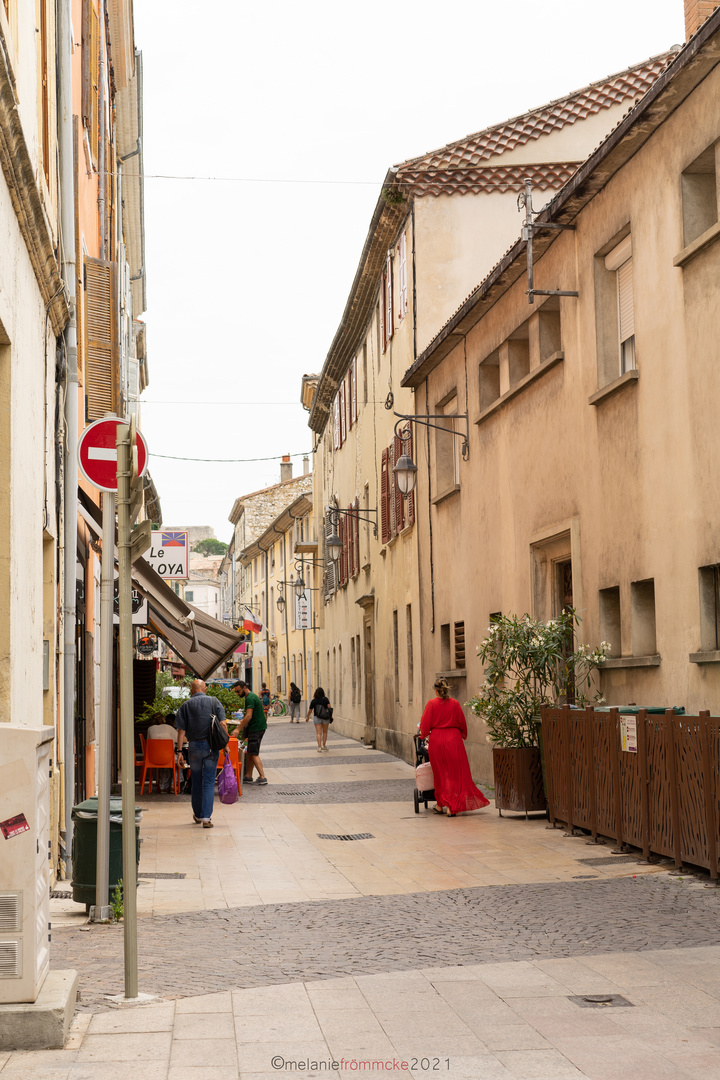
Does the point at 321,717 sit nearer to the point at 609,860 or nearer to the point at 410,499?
the point at 410,499

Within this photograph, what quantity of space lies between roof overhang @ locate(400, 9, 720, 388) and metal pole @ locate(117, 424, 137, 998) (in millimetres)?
6334

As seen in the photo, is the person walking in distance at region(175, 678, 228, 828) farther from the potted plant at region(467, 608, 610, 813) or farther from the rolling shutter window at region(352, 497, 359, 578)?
the rolling shutter window at region(352, 497, 359, 578)

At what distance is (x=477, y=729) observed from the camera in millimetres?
19016

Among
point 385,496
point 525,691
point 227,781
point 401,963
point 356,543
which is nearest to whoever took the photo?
point 401,963

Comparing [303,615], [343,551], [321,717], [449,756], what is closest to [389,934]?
[449,756]

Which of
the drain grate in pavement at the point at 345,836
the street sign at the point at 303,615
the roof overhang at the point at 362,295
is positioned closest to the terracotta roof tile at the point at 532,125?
the roof overhang at the point at 362,295

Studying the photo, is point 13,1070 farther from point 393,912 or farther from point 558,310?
point 558,310

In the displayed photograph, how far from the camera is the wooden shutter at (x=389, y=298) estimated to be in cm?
2694

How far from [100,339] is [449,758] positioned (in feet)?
21.2

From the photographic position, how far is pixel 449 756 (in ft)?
50.4

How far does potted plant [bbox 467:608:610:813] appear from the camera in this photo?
46.4 ft

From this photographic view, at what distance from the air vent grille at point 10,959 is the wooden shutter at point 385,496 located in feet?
73.8

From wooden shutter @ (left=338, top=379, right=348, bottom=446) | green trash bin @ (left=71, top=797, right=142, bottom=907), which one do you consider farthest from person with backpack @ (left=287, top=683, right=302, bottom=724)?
green trash bin @ (left=71, top=797, right=142, bottom=907)

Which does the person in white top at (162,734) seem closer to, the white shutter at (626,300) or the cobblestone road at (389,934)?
the white shutter at (626,300)
